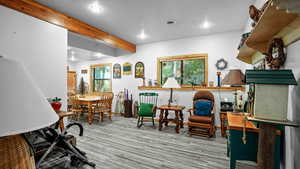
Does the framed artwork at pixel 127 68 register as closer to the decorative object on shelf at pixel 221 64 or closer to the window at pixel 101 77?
the window at pixel 101 77

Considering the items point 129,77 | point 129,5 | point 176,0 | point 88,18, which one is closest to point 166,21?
point 176,0

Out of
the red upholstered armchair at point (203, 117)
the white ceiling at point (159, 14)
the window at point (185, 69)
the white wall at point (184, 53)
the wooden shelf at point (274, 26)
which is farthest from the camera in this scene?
the window at point (185, 69)

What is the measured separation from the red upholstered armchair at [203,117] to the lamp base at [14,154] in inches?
123

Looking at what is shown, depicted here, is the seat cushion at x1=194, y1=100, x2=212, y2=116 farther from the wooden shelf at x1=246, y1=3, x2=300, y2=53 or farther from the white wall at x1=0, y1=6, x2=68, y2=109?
the white wall at x1=0, y1=6, x2=68, y2=109

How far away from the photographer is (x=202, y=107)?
140 inches

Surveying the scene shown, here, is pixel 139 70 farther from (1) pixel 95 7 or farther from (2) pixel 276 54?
(2) pixel 276 54

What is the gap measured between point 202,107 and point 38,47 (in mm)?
3922

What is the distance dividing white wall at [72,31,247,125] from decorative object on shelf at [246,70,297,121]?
3.02 metres

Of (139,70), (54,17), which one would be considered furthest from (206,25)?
(54,17)

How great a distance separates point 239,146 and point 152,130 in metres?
2.43

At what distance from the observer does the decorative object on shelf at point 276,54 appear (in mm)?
1280

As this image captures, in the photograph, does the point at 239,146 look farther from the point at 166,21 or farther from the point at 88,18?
the point at 88,18

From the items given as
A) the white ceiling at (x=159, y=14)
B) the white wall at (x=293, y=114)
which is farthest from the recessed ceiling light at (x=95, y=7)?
the white wall at (x=293, y=114)

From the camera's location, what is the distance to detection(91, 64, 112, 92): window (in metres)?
6.06
